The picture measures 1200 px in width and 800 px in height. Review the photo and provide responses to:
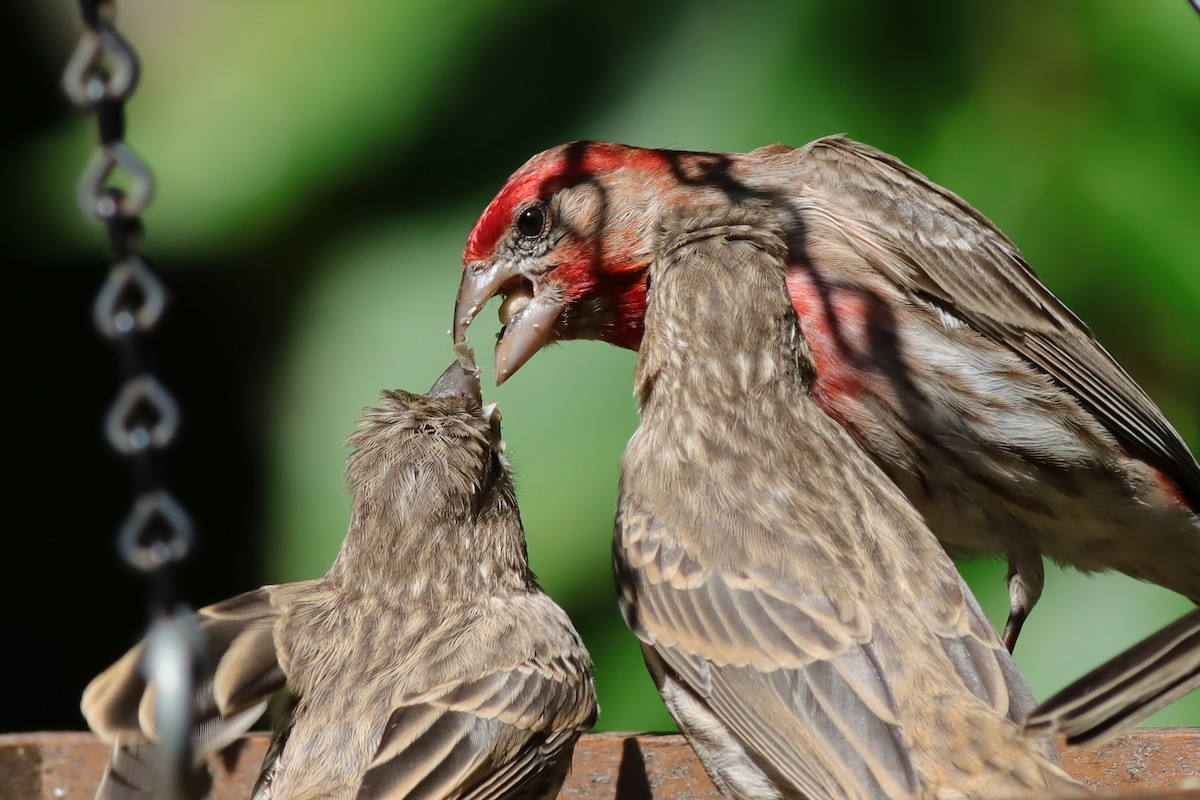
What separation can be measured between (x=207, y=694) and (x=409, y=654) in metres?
0.38

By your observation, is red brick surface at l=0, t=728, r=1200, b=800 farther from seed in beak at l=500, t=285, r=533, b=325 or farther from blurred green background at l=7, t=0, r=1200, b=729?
blurred green background at l=7, t=0, r=1200, b=729

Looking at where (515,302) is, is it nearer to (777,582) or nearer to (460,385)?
(460,385)

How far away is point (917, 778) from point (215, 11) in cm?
393

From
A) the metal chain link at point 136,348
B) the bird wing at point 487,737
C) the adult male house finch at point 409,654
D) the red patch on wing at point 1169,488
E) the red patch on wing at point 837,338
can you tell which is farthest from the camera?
the red patch on wing at point 1169,488

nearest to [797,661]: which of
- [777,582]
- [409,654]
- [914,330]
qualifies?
[777,582]

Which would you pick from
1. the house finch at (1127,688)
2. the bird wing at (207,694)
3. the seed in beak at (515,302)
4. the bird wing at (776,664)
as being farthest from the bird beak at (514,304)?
the house finch at (1127,688)

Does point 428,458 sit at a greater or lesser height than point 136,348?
lesser

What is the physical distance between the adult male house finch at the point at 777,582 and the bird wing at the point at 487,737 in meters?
0.25

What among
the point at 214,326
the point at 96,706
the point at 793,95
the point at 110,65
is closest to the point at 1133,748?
the point at 96,706

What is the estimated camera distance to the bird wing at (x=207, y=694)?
2.54 m

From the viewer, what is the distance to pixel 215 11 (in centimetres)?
525

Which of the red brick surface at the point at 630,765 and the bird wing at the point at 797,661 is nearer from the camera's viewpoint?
the bird wing at the point at 797,661

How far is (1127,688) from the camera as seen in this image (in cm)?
173

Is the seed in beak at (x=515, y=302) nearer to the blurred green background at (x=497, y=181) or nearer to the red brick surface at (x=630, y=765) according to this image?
the blurred green background at (x=497, y=181)
